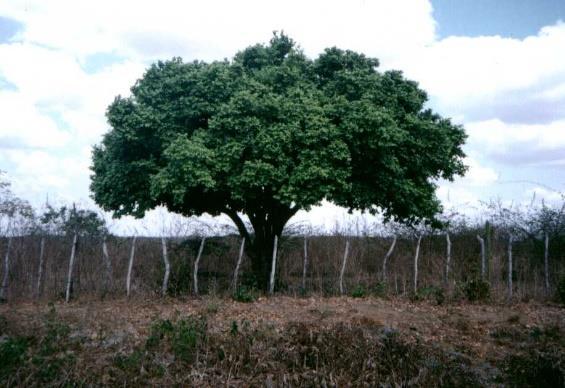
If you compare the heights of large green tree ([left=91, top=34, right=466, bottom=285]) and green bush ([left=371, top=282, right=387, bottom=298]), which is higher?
large green tree ([left=91, top=34, right=466, bottom=285])

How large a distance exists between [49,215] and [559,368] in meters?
15.0

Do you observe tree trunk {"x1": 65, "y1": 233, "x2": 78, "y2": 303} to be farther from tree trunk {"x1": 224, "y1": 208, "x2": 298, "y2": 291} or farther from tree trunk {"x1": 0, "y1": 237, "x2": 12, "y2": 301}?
tree trunk {"x1": 224, "y1": 208, "x2": 298, "y2": 291}

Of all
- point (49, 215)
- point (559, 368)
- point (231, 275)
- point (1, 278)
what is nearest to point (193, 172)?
point (231, 275)

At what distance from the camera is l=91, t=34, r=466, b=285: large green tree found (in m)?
13.5

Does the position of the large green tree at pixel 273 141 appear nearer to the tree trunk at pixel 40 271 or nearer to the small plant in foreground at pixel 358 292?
the tree trunk at pixel 40 271

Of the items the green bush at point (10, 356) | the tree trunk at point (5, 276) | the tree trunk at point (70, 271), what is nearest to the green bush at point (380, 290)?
the tree trunk at point (70, 271)

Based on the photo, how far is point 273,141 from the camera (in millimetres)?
13469

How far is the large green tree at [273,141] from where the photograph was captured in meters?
13.5

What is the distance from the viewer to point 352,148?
47.2 ft

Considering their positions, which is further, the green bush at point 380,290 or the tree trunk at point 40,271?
the green bush at point 380,290

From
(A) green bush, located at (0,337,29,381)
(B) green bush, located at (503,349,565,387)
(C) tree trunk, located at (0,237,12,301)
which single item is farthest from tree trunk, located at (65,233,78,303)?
(B) green bush, located at (503,349,565,387)

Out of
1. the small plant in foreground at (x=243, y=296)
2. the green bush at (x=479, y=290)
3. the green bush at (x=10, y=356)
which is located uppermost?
the green bush at (x=479, y=290)

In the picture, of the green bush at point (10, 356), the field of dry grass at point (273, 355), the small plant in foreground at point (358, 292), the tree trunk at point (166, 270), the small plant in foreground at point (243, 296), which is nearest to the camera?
the green bush at point (10, 356)

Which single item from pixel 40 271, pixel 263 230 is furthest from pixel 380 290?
pixel 40 271
